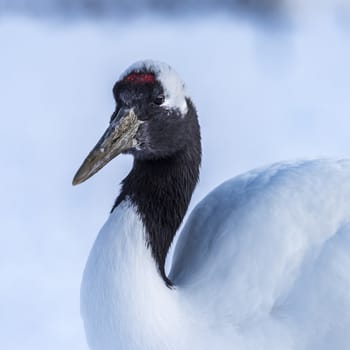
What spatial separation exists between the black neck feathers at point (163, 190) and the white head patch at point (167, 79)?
5 centimetres

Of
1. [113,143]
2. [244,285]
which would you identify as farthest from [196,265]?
[113,143]

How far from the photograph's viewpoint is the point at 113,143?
1827 millimetres

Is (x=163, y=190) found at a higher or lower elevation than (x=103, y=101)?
lower

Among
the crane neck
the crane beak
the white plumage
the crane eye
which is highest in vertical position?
the crane eye

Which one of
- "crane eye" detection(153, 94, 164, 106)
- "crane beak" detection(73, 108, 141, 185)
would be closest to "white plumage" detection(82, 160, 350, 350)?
"crane beak" detection(73, 108, 141, 185)

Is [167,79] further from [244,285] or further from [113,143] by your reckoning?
[244,285]

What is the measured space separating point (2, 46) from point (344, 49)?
1.83 metres

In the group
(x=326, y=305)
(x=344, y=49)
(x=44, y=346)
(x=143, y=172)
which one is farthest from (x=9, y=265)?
(x=344, y=49)

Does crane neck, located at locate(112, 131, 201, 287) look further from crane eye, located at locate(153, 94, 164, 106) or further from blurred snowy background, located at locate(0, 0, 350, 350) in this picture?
blurred snowy background, located at locate(0, 0, 350, 350)

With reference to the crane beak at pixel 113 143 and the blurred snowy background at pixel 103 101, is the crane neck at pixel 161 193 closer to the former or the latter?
the crane beak at pixel 113 143

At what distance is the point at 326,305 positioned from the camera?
185cm

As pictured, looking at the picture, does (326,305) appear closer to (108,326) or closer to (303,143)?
(108,326)

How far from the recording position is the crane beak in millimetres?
1811

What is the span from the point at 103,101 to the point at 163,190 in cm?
212
